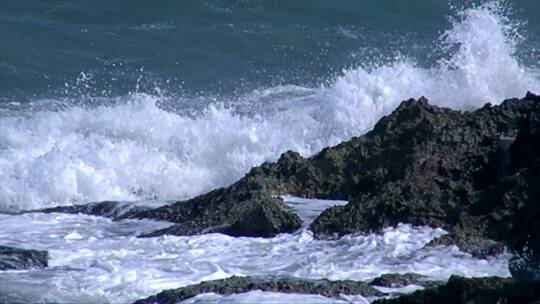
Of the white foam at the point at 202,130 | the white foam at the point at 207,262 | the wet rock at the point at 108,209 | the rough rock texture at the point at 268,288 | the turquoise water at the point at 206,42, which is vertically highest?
the turquoise water at the point at 206,42

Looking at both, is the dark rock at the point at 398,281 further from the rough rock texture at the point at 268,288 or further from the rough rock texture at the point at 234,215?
the rough rock texture at the point at 234,215

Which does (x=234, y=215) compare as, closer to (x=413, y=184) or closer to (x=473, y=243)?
(x=413, y=184)

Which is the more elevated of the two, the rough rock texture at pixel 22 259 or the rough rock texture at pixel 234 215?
the rough rock texture at pixel 234 215

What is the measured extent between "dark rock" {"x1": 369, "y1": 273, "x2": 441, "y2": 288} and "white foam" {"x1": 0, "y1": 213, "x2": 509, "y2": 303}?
0.83 feet

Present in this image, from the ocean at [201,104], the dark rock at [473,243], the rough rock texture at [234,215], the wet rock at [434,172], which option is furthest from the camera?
the rough rock texture at [234,215]

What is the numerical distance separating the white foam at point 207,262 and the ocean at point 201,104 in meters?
0.02

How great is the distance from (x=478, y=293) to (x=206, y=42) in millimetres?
14415

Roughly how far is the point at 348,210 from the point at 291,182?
1.15 m

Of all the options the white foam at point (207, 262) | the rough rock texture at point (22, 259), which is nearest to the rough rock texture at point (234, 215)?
the white foam at point (207, 262)

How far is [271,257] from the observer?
1143cm

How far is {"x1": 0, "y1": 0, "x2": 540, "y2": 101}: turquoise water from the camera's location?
69.2ft

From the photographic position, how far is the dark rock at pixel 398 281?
400 inches

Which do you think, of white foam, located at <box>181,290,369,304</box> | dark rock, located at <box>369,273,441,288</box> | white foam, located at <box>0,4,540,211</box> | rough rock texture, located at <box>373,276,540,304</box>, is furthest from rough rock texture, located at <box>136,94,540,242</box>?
white foam, located at <box>0,4,540,211</box>

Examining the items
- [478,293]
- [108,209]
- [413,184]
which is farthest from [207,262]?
[478,293]
